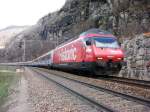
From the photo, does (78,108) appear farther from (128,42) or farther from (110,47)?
(128,42)

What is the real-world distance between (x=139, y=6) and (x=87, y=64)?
16.5m

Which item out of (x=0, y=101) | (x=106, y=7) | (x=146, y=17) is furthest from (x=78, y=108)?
(x=106, y=7)

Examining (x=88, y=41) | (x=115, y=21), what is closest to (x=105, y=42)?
(x=88, y=41)

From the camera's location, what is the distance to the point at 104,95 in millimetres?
14102

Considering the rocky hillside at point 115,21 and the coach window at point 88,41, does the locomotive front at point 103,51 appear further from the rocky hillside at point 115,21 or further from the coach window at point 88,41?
the rocky hillside at point 115,21

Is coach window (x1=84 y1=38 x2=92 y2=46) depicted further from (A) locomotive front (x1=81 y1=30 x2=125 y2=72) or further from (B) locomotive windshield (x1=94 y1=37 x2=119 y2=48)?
(B) locomotive windshield (x1=94 y1=37 x2=119 y2=48)

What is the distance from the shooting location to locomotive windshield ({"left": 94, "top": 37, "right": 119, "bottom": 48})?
24734 millimetres

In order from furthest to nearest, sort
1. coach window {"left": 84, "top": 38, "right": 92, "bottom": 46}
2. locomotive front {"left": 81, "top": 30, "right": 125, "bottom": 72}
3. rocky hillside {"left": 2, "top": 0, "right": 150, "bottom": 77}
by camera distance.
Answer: rocky hillside {"left": 2, "top": 0, "right": 150, "bottom": 77}, coach window {"left": 84, "top": 38, "right": 92, "bottom": 46}, locomotive front {"left": 81, "top": 30, "right": 125, "bottom": 72}

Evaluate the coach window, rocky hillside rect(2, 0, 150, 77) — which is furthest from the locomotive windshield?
rocky hillside rect(2, 0, 150, 77)

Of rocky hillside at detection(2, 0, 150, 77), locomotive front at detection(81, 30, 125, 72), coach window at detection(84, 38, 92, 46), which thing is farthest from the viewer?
rocky hillside at detection(2, 0, 150, 77)

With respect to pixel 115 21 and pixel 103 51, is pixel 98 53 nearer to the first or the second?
pixel 103 51

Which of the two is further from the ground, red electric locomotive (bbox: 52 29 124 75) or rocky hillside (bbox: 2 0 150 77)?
rocky hillside (bbox: 2 0 150 77)

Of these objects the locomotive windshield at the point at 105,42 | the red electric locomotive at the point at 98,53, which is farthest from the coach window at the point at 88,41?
the locomotive windshield at the point at 105,42

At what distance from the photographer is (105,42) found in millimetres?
25031
